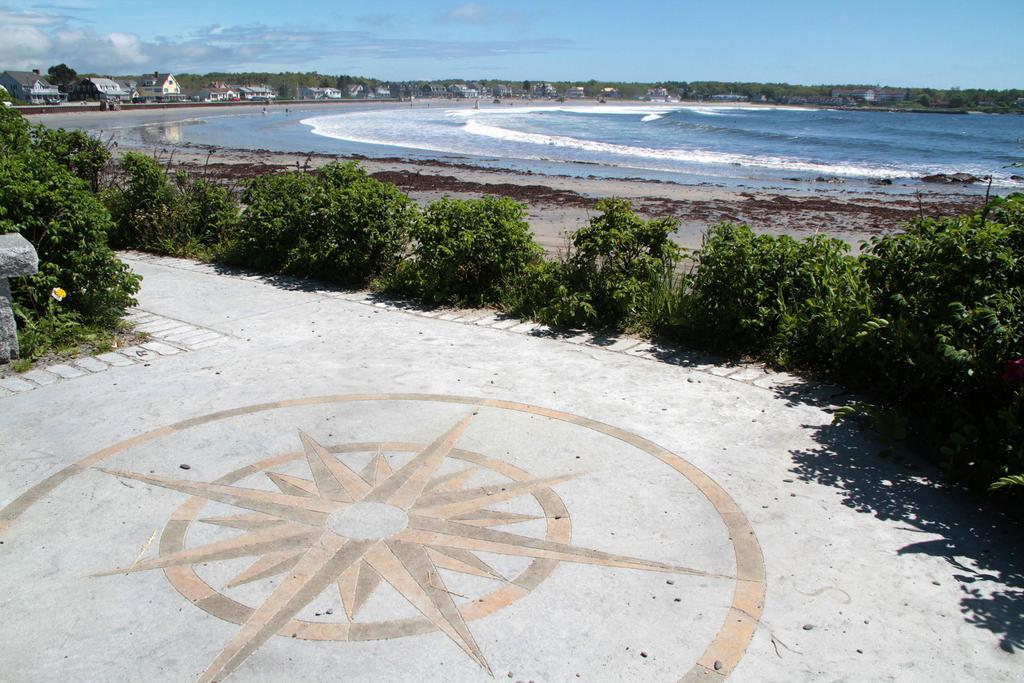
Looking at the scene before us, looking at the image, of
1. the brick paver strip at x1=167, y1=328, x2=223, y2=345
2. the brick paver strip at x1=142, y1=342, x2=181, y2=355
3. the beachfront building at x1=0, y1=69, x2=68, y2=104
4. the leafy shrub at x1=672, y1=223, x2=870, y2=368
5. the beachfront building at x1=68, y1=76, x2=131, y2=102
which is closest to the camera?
the leafy shrub at x1=672, y1=223, x2=870, y2=368

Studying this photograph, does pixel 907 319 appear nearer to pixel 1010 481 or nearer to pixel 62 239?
pixel 1010 481

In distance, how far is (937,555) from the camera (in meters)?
3.90

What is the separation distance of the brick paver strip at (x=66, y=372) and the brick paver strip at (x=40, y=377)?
49 millimetres

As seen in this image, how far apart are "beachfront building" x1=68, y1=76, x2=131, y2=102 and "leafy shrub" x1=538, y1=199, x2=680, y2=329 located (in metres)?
146

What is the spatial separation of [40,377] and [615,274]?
5.14 meters

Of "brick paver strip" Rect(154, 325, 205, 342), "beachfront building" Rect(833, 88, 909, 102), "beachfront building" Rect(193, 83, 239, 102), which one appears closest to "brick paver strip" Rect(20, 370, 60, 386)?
"brick paver strip" Rect(154, 325, 205, 342)

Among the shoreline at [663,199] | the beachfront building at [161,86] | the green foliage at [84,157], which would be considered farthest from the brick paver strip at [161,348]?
the beachfront building at [161,86]

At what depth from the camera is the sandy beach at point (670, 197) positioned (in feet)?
59.1

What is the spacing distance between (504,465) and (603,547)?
1017mm

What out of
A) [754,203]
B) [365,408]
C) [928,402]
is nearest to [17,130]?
[365,408]

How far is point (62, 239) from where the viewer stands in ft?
22.9

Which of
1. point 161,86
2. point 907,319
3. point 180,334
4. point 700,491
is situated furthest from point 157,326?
point 161,86

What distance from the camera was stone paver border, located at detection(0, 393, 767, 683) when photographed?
3213 millimetres

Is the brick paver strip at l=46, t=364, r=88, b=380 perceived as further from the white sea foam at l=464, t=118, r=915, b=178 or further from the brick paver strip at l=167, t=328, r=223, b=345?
the white sea foam at l=464, t=118, r=915, b=178
